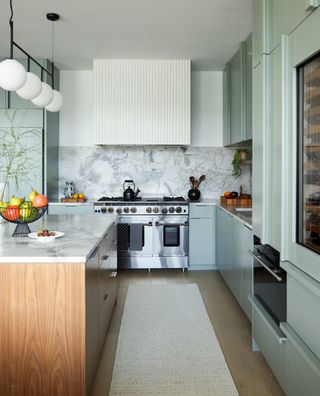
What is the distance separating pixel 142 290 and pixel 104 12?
108 inches

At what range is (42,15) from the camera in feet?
11.4

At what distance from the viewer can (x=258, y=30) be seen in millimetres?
2445

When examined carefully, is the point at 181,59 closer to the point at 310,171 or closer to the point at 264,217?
the point at 264,217

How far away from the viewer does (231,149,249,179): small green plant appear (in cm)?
501

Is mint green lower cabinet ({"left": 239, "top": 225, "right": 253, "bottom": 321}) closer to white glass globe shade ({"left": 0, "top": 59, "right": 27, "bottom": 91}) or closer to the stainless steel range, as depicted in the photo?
the stainless steel range

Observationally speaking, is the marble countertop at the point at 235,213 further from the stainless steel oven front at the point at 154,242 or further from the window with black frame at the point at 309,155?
the window with black frame at the point at 309,155

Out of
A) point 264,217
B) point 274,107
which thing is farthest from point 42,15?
point 264,217

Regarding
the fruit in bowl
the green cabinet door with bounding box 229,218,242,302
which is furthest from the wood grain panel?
the green cabinet door with bounding box 229,218,242,302

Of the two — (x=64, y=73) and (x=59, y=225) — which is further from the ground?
(x=64, y=73)

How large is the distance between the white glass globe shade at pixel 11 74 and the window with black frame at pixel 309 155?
4.98 ft

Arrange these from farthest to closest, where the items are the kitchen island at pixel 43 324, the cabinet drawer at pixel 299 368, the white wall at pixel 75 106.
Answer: the white wall at pixel 75 106, the kitchen island at pixel 43 324, the cabinet drawer at pixel 299 368

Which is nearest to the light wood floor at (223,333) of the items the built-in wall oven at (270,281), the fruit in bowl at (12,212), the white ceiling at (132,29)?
the built-in wall oven at (270,281)

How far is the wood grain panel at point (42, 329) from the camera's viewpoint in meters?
1.77

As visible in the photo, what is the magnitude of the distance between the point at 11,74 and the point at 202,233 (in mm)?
3185
